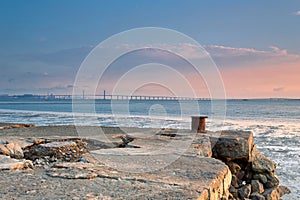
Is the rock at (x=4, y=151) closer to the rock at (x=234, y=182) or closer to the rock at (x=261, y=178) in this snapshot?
the rock at (x=234, y=182)

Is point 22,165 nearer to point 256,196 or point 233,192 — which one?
point 233,192

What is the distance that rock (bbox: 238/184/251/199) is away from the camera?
24.6ft

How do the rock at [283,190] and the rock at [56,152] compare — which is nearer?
the rock at [56,152]

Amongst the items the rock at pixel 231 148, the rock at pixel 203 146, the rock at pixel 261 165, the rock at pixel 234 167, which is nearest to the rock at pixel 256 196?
the rock at pixel 234 167

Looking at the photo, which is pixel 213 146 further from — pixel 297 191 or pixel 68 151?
pixel 68 151

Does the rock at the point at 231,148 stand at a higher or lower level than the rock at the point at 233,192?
higher

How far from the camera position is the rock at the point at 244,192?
750cm

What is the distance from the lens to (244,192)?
7590 millimetres

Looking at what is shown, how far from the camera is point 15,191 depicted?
3.33m

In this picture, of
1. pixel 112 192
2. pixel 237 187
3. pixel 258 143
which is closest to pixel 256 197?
pixel 237 187

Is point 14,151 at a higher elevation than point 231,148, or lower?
higher

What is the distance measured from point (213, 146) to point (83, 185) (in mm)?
5260

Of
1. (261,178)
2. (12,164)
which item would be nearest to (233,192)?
(261,178)

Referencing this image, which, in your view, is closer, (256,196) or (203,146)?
(203,146)
